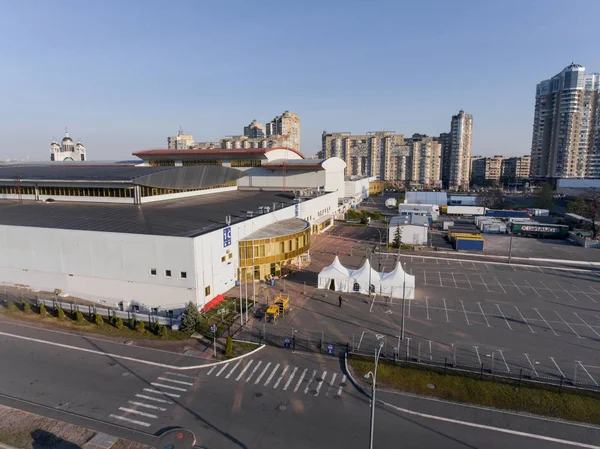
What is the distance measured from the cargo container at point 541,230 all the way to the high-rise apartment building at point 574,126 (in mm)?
91716

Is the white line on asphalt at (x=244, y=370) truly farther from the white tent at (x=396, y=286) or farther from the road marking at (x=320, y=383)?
the white tent at (x=396, y=286)

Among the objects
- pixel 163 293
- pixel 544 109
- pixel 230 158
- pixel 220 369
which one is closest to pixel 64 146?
pixel 230 158

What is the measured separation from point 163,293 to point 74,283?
7.82 meters

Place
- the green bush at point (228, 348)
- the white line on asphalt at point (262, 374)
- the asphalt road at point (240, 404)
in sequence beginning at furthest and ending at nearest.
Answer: the green bush at point (228, 348)
the white line on asphalt at point (262, 374)
the asphalt road at point (240, 404)

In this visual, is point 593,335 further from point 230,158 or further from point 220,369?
point 230,158

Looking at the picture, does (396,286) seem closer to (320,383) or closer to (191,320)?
(320,383)

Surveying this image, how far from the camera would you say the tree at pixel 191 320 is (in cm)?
2308

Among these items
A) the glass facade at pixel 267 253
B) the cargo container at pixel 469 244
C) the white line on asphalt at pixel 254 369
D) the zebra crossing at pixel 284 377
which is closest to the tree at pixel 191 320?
the zebra crossing at pixel 284 377

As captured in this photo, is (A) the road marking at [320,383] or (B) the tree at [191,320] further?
(B) the tree at [191,320]

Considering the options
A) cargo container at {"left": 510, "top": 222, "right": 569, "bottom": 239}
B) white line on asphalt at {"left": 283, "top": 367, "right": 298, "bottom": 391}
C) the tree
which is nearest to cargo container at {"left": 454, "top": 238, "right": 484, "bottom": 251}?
cargo container at {"left": 510, "top": 222, "right": 569, "bottom": 239}

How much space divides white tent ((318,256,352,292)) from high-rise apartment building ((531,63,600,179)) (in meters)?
134

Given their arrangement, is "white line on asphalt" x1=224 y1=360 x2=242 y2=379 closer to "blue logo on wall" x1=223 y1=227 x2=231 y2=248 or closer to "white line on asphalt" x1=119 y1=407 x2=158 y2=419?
"white line on asphalt" x1=119 y1=407 x2=158 y2=419

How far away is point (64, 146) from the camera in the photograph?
108 metres

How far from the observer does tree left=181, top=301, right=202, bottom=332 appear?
23078mm
